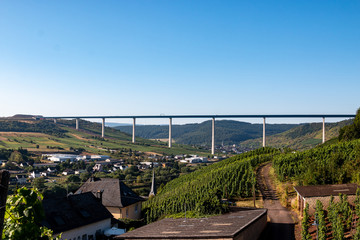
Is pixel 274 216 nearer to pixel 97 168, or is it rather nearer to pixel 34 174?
pixel 34 174

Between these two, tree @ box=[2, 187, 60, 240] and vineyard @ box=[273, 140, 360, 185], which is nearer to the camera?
tree @ box=[2, 187, 60, 240]

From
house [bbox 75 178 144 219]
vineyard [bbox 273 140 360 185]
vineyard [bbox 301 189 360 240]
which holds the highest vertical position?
vineyard [bbox 273 140 360 185]

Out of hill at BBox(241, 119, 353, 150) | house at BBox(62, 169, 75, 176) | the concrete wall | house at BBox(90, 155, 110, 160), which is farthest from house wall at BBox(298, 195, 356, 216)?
hill at BBox(241, 119, 353, 150)

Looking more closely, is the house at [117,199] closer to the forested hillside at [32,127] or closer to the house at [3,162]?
the house at [3,162]

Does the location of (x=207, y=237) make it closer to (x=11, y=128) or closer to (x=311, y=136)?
(x=11, y=128)

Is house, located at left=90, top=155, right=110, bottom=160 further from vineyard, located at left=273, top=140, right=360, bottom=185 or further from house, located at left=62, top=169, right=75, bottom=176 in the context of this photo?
vineyard, located at left=273, top=140, right=360, bottom=185

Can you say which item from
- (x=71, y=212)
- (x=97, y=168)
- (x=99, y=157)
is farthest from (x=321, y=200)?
(x=99, y=157)

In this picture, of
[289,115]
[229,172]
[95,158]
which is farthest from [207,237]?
[289,115]

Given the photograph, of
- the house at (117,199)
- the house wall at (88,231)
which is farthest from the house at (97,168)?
the house wall at (88,231)
